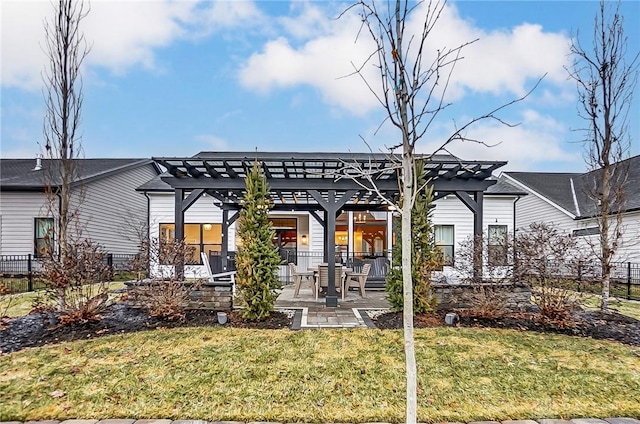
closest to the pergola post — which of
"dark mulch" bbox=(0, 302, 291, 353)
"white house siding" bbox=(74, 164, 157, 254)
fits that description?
"dark mulch" bbox=(0, 302, 291, 353)

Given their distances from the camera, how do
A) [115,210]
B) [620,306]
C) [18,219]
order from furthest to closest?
[115,210]
[18,219]
[620,306]

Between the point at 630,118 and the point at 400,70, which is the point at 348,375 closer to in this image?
the point at 400,70

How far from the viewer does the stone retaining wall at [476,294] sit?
268 inches

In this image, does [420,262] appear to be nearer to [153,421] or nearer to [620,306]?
[153,421]

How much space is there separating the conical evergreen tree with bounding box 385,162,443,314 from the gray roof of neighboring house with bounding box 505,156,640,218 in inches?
382

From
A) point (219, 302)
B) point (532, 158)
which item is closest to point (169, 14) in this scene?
point (219, 302)

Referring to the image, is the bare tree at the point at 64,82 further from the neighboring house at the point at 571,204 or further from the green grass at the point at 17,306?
the neighboring house at the point at 571,204

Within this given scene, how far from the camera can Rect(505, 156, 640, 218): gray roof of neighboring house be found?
13.7m

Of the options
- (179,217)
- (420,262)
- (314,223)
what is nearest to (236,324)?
(179,217)

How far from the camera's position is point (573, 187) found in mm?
17969

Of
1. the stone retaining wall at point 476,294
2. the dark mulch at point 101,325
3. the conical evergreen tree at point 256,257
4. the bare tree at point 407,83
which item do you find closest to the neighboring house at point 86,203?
the dark mulch at point 101,325

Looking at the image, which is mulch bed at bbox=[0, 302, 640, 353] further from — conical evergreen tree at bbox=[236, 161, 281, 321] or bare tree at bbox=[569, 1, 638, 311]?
bare tree at bbox=[569, 1, 638, 311]

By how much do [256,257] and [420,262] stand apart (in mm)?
3046

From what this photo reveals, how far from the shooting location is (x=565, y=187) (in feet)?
59.7
